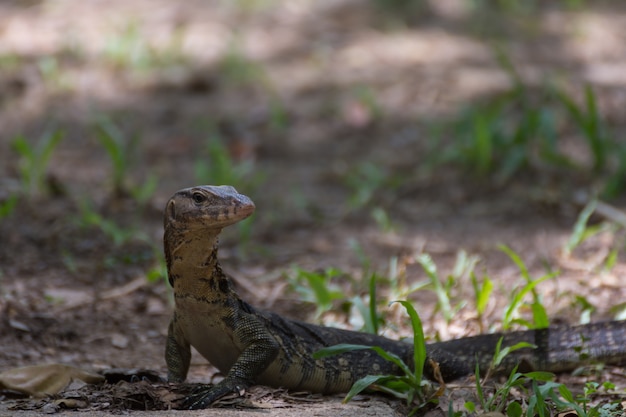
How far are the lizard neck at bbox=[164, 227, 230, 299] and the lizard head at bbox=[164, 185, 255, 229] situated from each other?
0.06 m

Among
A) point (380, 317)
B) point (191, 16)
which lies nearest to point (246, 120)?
point (191, 16)

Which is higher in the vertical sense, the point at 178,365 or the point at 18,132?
the point at 18,132

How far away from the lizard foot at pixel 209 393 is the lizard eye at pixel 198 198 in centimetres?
71

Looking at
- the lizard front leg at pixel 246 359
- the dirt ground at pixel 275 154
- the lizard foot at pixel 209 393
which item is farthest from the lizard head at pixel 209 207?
the dirt ground at pixel 275 154

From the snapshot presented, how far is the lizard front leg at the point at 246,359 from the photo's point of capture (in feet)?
10.5

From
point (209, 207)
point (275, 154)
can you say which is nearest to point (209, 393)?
point (209, 207)

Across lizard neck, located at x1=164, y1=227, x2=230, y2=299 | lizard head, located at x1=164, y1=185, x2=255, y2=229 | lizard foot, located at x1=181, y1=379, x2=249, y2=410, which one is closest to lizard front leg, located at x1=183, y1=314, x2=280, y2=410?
lizard foot, located at x1=181, y1=379, x2=249, y2=410

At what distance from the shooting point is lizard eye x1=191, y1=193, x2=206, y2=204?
325cm

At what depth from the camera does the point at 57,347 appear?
4.08 m

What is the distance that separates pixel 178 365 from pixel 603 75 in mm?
6578

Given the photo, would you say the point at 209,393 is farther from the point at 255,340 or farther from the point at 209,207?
the point at 209,207

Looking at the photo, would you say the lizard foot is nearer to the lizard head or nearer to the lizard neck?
the lizard neck

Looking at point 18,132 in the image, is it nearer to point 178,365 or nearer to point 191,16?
point 191,16

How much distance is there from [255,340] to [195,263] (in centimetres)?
40
